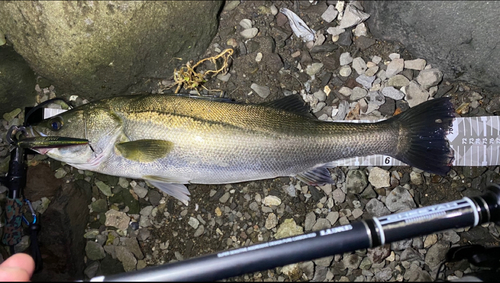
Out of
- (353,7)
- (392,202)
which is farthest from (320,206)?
(353,7)

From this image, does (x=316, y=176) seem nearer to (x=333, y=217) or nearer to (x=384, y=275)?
(x=333, y=217)

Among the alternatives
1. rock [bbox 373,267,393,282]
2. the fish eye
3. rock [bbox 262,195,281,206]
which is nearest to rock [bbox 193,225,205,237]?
rock [bbox 262,195,281,206]

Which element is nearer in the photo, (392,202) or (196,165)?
(196,165)

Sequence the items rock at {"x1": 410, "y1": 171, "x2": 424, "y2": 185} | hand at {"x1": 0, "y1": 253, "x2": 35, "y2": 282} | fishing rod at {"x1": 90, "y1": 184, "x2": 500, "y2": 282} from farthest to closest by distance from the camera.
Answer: rock at {"x1": 410, "y1": 171, "x2": 424, "y2": 185} < hand at {"x1": 0, "y1": 253, "x2": 35, "y2": 282} < fishing rod at {"x1": 90, "y1": 184, "x2": 500, "y2": 282}

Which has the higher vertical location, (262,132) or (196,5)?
(196,5)

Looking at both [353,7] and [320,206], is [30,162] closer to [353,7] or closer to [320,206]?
[320,206]

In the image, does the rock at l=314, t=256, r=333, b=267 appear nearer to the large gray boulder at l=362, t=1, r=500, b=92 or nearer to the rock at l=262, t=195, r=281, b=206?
the rock at l=262, t=195, r=281, b=206

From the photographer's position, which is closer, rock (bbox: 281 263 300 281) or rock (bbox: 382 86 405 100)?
rock (bbox: 281 263 300 281)
